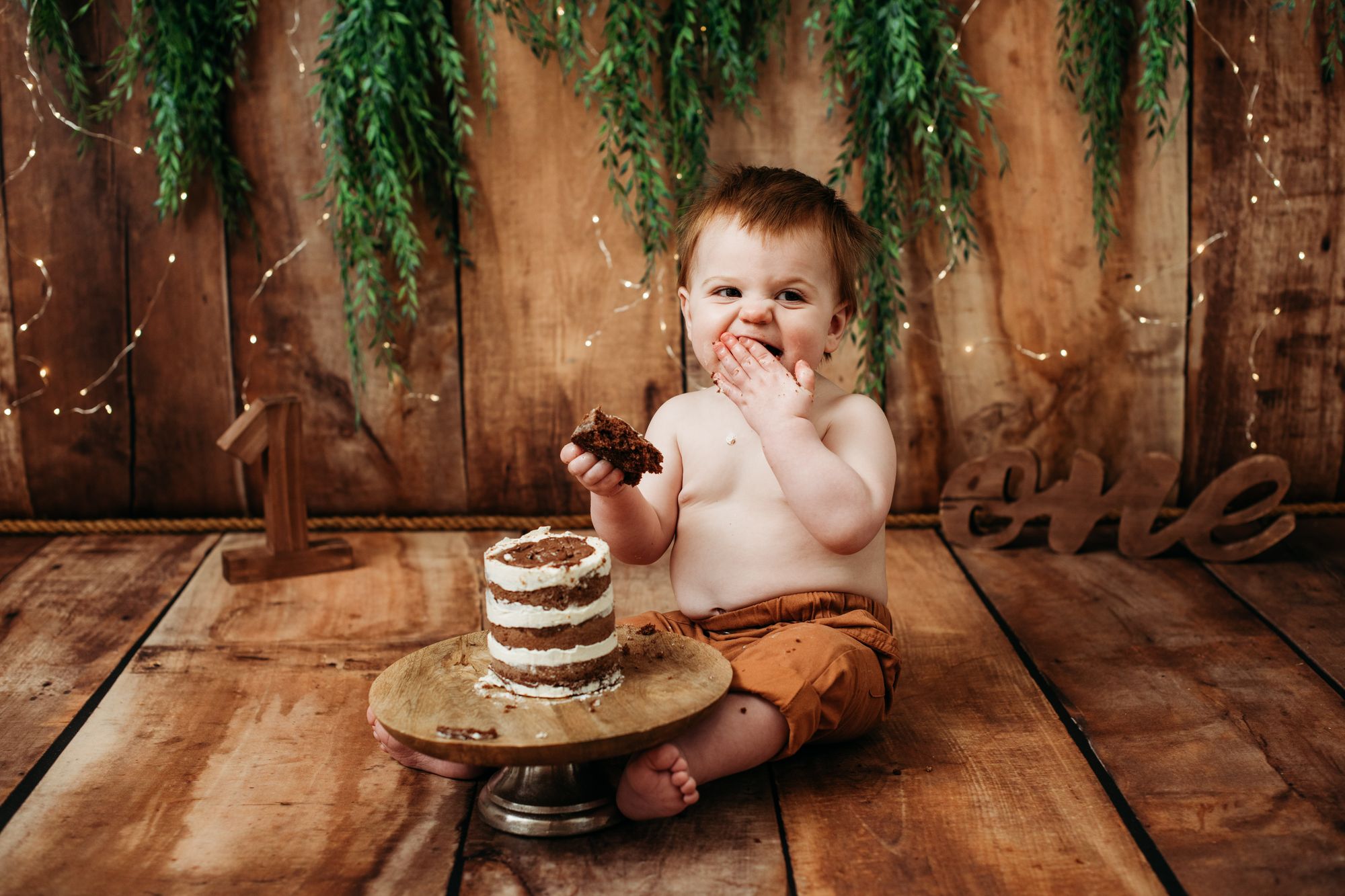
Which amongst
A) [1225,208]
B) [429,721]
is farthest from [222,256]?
[1225,208]

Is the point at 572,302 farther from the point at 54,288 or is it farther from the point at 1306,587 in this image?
the point at 1306,587

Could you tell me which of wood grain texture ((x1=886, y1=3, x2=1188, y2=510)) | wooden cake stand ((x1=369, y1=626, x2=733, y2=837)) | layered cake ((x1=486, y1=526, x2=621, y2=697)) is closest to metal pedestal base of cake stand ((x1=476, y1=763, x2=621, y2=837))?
wooden cake stand ((x1=369, y1=626, x2=733, y2=837))

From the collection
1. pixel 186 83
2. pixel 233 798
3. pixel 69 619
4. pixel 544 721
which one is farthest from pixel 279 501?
pixel 544 721

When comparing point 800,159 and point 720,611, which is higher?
point 800,159

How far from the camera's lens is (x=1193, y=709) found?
62.6 inches

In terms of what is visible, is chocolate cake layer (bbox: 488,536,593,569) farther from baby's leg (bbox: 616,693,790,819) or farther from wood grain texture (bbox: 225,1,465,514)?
wood grain texture (bbox: 225,1,465,514)

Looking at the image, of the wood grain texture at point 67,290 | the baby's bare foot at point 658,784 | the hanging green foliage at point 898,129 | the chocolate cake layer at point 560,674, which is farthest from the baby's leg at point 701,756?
the wood grain texture at point 67,290

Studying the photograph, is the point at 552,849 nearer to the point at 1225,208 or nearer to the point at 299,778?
the point at 299,778

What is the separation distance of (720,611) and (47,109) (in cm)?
177

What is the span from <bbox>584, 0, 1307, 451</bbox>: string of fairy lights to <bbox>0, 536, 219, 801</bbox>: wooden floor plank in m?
0.98

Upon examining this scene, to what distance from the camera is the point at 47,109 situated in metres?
2.36

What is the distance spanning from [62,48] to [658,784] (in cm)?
190

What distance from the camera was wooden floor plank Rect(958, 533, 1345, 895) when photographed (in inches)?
48.8

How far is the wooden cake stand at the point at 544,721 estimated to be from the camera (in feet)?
3.89
